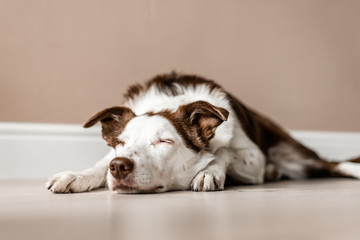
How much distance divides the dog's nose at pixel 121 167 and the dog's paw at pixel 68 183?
0.23 m

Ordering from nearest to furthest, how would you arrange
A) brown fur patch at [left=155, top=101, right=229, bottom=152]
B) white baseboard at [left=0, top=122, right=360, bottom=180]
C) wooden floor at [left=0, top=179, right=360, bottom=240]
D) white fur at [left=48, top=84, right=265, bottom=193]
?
1. wooden floor at [left=0, top=179, right=360, bottom=240]
2. white fur at [left=48, top=84, right=265, bottom=193]
3. brown fur patch at [left=155, top=101, right=229, bottom=152]
4. white baseboard at [left=0, top=122, right=360, bottom=180]

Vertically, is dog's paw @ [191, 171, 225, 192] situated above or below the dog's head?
below

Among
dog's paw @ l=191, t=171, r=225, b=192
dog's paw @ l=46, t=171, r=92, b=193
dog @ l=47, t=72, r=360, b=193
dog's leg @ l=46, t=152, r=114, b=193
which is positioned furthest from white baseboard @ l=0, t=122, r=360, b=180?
dog's paw @ l=191, t=171, r=225, b=192

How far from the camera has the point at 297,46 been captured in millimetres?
3508

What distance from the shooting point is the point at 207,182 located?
1.91 metres

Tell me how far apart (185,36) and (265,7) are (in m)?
0.75

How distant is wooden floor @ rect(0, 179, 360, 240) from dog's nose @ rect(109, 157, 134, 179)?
10 cm

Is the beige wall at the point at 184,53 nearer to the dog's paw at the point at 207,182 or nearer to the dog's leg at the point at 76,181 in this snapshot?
the dog's leg at the point at 76,181

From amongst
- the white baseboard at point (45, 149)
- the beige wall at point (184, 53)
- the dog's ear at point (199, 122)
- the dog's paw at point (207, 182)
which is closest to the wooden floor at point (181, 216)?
the dog's paw at point (207, 182)

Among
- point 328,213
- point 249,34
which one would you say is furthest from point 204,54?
point 328,213

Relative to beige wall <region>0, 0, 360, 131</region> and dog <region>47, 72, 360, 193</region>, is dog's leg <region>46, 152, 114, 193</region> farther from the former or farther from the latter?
beige wall <region>0, 0, 360, 131</region>

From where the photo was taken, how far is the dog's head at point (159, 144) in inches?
70.3

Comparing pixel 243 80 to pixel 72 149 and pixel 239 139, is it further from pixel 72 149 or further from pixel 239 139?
pixel 72 149

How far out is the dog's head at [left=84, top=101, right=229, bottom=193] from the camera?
1.79 meters
